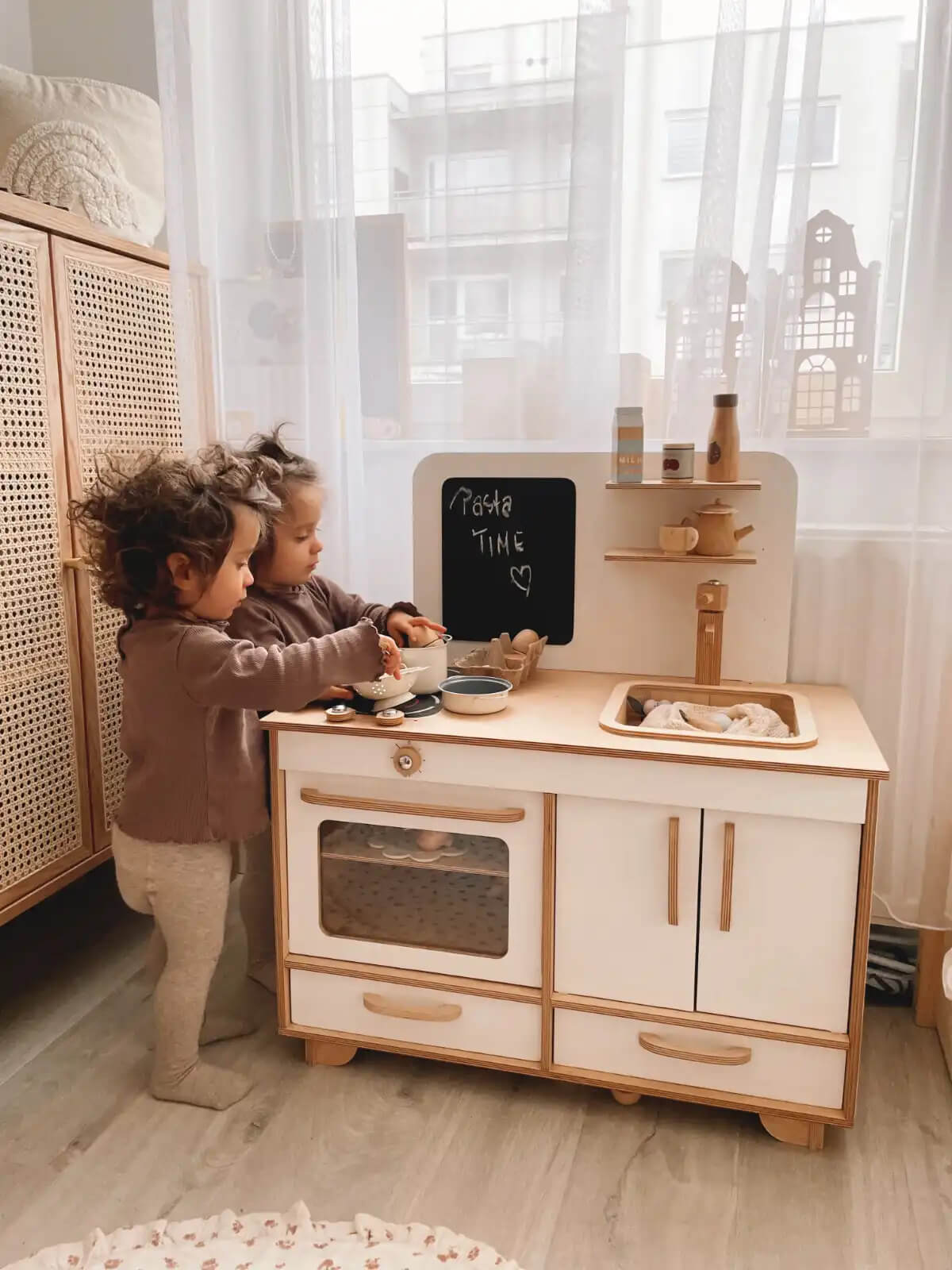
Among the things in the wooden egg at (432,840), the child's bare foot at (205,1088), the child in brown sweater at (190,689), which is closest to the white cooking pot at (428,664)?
the child in brown sweater at (190,689)

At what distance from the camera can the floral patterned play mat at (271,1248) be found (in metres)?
1.25

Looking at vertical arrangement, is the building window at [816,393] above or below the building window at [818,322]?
below

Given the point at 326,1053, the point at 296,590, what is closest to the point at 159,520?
the point at 296,590

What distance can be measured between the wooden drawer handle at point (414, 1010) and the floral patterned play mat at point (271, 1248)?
30 cm

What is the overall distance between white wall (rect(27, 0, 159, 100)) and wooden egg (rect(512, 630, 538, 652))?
1459 mm

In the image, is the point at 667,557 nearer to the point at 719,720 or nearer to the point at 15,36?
the point at 719,720

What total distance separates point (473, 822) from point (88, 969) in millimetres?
974

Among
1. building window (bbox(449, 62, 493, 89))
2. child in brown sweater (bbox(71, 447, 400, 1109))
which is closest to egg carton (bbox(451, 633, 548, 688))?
child in brown sweater (bbox(71, 447, 400, 1109))

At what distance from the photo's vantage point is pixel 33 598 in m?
1.68

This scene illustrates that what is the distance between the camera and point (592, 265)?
1.73 m

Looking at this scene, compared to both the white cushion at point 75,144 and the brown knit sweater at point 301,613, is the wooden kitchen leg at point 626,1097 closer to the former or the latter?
the brown knit sweater at point 301,613

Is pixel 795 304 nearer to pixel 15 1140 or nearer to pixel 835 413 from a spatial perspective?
pixel 835 413

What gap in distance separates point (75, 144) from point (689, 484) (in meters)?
1.22

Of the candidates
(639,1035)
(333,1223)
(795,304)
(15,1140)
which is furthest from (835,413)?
(15,1140)
